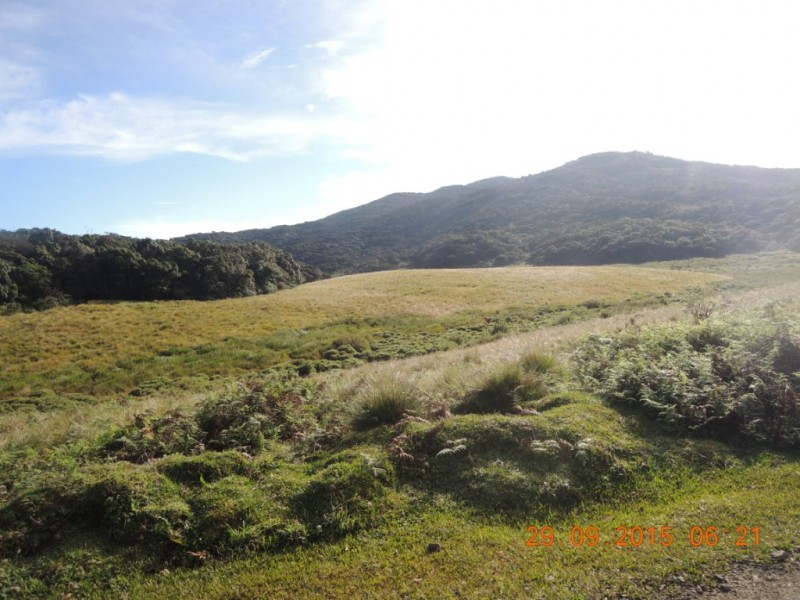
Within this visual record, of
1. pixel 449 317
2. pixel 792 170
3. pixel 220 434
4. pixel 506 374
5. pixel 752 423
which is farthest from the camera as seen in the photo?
pixel 792 170

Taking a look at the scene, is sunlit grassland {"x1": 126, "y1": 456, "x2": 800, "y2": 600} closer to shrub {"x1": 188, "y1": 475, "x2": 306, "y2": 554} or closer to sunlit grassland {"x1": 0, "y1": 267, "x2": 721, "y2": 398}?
shrub {"x1": 188, "y1": 475, "x2": 306, "y2": 554}

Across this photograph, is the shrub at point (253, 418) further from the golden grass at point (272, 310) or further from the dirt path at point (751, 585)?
the golden grass at point (272, 310)

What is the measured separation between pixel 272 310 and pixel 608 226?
357ft

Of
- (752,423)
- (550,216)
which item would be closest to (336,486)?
(752,423)

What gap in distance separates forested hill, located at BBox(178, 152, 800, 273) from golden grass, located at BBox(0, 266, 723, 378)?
194 ft

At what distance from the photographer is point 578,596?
11.7 feet

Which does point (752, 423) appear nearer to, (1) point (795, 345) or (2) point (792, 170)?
(1) point (795, 345)

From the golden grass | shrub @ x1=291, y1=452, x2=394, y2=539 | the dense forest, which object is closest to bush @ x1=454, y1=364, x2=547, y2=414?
shrub @ x1=291, y1=452, x2=394, y2=539

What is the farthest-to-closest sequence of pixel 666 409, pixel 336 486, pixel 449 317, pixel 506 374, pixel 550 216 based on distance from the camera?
pixel 550 216, pixel 449 317, pixel 506 374, pixel 666 409, pixel 336 486

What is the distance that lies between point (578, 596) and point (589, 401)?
155 inches

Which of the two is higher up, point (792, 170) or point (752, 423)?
point (792, 170)
